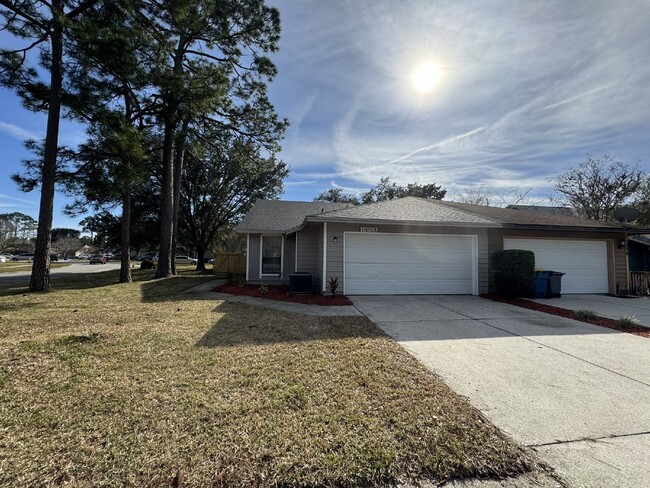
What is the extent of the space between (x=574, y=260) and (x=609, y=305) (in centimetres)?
253

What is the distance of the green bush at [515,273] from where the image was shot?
8.80 meters

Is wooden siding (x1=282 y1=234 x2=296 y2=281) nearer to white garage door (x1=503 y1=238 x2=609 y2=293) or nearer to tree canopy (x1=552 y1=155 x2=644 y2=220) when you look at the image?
white garage door (x1=503 y1=238 x2=609 y2=293)

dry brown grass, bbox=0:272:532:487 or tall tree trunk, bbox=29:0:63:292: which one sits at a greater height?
tall tree trunk, bbox=29:0:63:292

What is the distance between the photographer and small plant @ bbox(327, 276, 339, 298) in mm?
8922

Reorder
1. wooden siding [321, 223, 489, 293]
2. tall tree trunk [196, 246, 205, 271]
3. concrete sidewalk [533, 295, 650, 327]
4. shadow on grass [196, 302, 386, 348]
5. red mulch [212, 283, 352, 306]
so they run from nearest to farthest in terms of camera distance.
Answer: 1. shadow on grass [196, 302, 386, 348]
2. concrete sidewalk [533, 295, 650, 327]
3. red mulch [212, 283, 352, 306]
4. wooden siding [321, 223, 489, 293]
5. tall tree trunk [196, 246, 205, 271]

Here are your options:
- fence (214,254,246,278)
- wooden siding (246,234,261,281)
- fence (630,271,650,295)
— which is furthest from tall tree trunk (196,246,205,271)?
fence (630,271,650,295)

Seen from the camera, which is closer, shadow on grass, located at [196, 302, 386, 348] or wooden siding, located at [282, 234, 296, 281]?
shadow on grass, located at [196, 302, 386, 348]

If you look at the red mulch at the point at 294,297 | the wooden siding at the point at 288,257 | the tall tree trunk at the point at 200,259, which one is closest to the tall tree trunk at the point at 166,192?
the red mulch at the point at 294,297

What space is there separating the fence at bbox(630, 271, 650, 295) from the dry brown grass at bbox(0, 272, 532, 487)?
1172 centimetres

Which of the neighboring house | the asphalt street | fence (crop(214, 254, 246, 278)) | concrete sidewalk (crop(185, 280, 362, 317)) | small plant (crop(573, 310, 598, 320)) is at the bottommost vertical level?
the asphalt street

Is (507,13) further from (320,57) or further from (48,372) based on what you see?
(48,372)

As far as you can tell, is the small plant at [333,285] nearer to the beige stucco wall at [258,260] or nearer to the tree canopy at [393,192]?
the beige stucco wall at [258,260]

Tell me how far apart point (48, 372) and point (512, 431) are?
499 centimetres

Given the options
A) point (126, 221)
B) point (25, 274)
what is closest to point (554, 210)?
point (126, 221)
